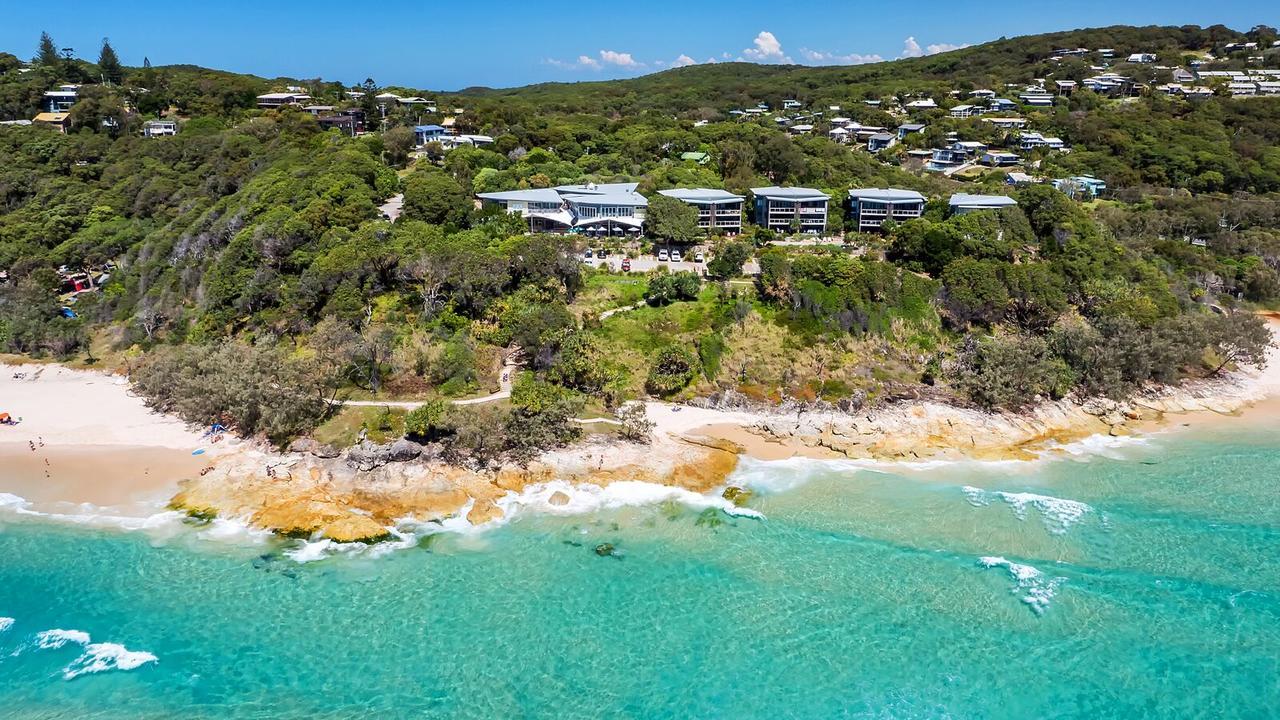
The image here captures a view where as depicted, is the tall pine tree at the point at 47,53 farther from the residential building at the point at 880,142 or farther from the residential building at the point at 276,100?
the residential building at the point at 880,142

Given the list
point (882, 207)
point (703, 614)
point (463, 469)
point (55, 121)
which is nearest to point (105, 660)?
point (463, 469)

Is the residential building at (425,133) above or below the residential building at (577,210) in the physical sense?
above

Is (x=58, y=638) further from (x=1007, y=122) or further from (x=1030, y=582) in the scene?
(x=1007, y=122)

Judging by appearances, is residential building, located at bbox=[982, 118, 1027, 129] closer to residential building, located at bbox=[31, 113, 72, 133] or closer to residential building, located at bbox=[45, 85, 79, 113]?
residential building, located at bbox=[31, 113, 72, 133]

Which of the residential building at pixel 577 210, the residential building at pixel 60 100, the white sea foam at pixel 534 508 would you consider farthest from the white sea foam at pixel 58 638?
the residential building at pixel 60 100

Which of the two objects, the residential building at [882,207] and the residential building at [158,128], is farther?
the residential building at [158,128]

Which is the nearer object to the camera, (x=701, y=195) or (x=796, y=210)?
(x=796, y=210)

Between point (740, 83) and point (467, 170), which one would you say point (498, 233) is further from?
point (740, 83)
